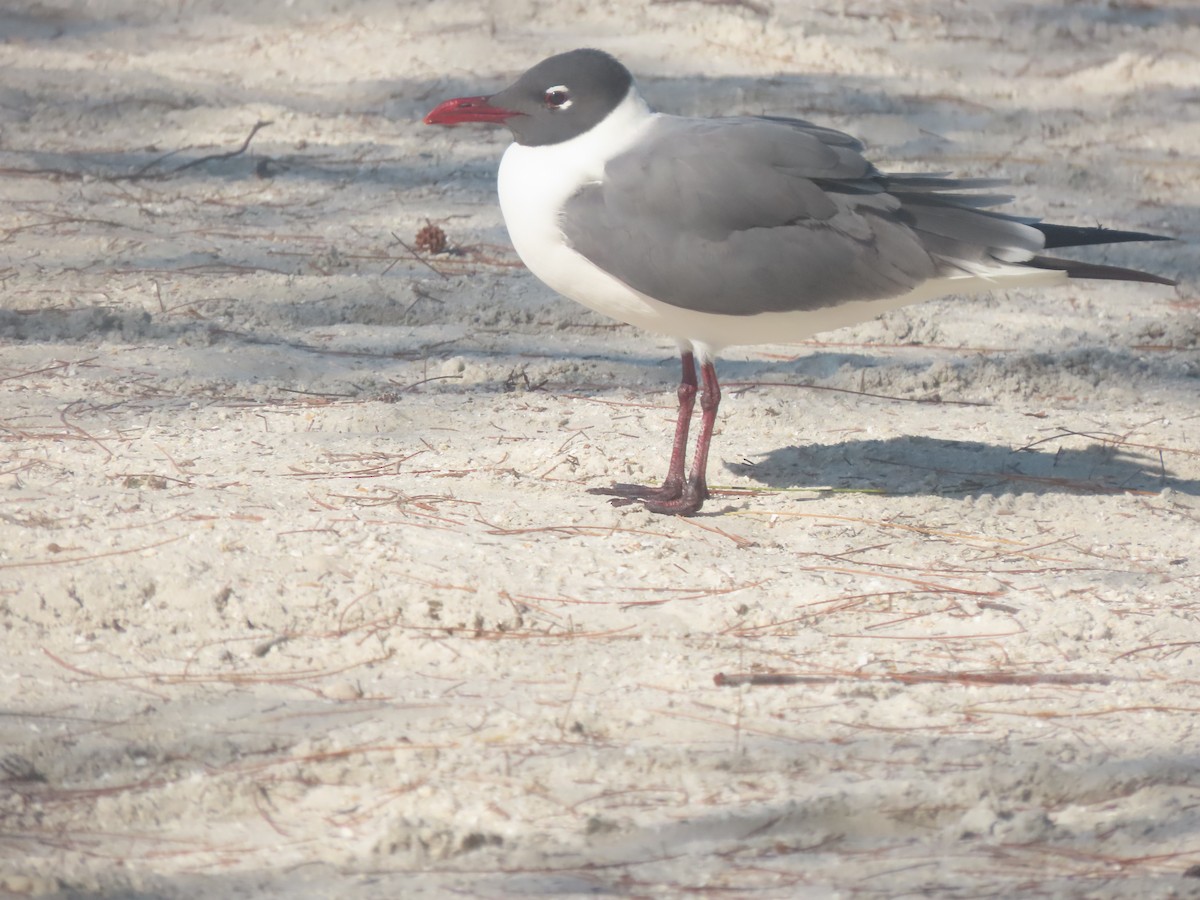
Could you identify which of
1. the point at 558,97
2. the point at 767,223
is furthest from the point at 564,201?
the point at 767,223

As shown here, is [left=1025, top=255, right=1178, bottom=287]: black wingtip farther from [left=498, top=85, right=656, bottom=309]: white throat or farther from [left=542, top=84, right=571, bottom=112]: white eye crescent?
[left=542, top=84, right=571, bottom=112]: white eye crescent

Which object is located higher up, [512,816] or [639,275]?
[639,275]

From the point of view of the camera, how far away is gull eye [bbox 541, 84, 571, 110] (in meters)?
4.22

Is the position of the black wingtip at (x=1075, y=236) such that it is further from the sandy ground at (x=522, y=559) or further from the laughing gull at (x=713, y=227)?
the sandy ground at (x=522, y=559)

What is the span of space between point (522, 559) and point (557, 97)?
1.38m

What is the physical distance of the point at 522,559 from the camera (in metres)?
3.70

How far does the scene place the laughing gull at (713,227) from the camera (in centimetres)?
402

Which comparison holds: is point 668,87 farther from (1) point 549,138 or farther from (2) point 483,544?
(2) point 483,544

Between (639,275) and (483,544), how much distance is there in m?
0.84

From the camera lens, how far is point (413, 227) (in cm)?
688

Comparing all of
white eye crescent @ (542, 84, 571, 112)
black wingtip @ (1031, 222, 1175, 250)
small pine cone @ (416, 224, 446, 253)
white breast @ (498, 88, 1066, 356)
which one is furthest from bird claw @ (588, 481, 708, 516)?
small pine cone @ (416, 224, 446, 253)

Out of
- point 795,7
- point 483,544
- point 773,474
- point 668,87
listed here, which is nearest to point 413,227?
point 668,87

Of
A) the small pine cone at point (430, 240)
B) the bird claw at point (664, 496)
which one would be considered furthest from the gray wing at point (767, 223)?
the small pine cone at point (430, 240)

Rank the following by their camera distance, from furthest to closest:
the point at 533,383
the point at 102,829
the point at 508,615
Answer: the point at 533,383 < the point at 508,615 < the point at 102,829
